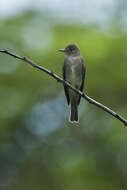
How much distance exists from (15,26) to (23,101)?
4.98 ft

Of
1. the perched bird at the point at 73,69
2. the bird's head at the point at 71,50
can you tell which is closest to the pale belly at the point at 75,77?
the perched bird at the point at 73,69

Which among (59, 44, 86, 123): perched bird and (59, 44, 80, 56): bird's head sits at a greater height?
(59, 44, 80, 56): bird's head

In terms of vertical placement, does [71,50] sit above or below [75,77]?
above

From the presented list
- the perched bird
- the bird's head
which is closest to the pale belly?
the perched bird

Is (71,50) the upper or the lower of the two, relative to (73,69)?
upper

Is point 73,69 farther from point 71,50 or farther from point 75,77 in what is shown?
point 71,50

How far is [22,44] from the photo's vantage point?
332 inches

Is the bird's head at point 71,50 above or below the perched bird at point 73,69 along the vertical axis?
above

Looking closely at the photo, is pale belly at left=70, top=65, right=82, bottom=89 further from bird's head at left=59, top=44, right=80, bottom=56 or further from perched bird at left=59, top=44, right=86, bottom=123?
bird's head at left=59, top=44, right=80, bottom=56

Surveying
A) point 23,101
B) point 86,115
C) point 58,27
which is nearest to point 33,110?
point 23,101

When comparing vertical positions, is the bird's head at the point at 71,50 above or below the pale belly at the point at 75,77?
above

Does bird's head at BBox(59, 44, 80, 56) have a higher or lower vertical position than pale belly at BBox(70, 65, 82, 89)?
higher

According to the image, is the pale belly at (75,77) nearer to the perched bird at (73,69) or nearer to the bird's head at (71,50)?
the perched bird at (73,69)

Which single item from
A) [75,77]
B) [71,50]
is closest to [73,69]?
[75,77]
